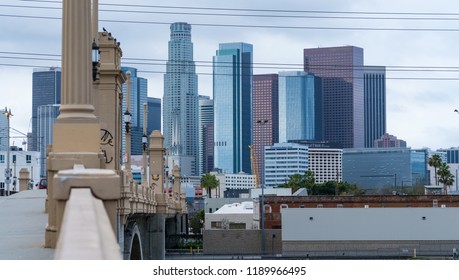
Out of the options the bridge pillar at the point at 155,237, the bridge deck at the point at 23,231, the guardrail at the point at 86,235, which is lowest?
the bridge pillar at the point at 155,237

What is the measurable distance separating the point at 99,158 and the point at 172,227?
305ft

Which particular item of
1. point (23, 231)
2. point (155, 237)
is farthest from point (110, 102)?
point (155, 237)

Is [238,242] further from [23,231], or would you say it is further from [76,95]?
[76,95]

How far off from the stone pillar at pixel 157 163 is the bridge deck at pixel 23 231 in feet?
82.9

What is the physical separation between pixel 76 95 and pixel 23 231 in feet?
28.6

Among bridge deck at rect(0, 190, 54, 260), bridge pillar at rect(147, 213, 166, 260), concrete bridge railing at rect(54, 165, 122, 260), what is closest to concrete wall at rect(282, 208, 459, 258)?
bridge pillar at rect(147, 213, 166, 260)

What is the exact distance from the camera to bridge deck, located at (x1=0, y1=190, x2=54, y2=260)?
19.0 meters

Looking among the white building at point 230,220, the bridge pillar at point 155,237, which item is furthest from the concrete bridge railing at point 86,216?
the white building at point 230,220

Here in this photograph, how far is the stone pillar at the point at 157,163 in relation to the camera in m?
67.2

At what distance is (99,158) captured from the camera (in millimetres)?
17734

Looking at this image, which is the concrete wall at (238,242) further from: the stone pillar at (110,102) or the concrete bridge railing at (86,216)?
the concrete bridge railing at (86,216)
